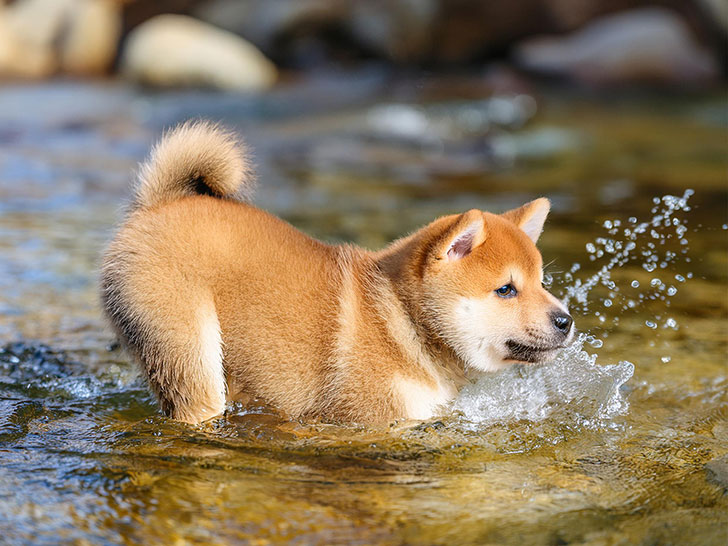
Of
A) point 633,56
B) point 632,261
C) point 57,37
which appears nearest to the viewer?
point 632,261

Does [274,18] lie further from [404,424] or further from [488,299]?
[404,424]

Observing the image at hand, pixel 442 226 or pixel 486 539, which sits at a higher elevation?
pixel 442 226

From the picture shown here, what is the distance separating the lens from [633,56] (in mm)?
18438

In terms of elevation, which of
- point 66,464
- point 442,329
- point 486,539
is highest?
point 442,329

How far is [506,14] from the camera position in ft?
65.6

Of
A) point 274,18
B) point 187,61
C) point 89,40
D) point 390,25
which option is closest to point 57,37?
point 89,40

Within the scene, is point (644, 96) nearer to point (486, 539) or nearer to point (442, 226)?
point (442, 226)

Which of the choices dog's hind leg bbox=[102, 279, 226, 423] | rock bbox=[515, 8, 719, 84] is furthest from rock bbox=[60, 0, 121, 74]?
dog's hind leg bbox=[102, 279, 226, 423]

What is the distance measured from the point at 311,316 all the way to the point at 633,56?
52.2ft

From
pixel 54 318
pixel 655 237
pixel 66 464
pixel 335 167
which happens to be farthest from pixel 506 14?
pixel 66 464

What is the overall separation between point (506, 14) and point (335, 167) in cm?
1004

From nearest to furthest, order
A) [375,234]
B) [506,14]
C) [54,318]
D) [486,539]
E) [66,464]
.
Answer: [486,539]
[66,464]
[54,318]
[375,234]
[506,14]

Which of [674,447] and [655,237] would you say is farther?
[655,237]

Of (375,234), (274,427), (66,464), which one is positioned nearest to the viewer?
(66,464)
